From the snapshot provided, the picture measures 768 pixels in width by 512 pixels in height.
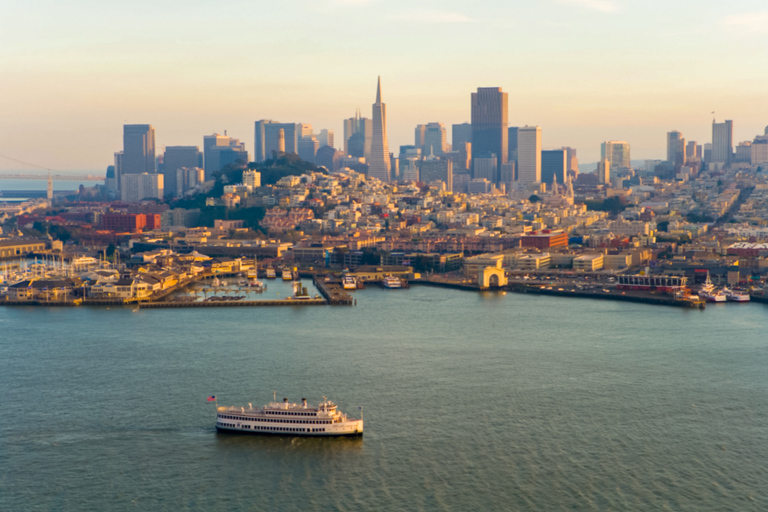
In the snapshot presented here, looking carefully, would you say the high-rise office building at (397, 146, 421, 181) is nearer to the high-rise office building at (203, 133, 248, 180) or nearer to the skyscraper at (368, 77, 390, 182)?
the skyscraper at (368, 77, 390, 182)

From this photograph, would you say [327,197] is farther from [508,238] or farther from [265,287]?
[265,287]

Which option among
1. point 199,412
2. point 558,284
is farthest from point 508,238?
point 199,412

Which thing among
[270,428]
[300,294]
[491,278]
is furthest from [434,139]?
[270,428]

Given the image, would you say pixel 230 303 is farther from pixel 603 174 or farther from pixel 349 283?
pixel 603 174

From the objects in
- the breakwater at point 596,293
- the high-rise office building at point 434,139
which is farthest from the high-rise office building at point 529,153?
the breakwater at point 596,293

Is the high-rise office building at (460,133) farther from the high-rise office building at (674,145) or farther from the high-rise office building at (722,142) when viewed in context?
the high-rise office building at (722,142)

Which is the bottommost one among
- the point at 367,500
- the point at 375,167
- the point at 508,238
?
the point at 367,500
